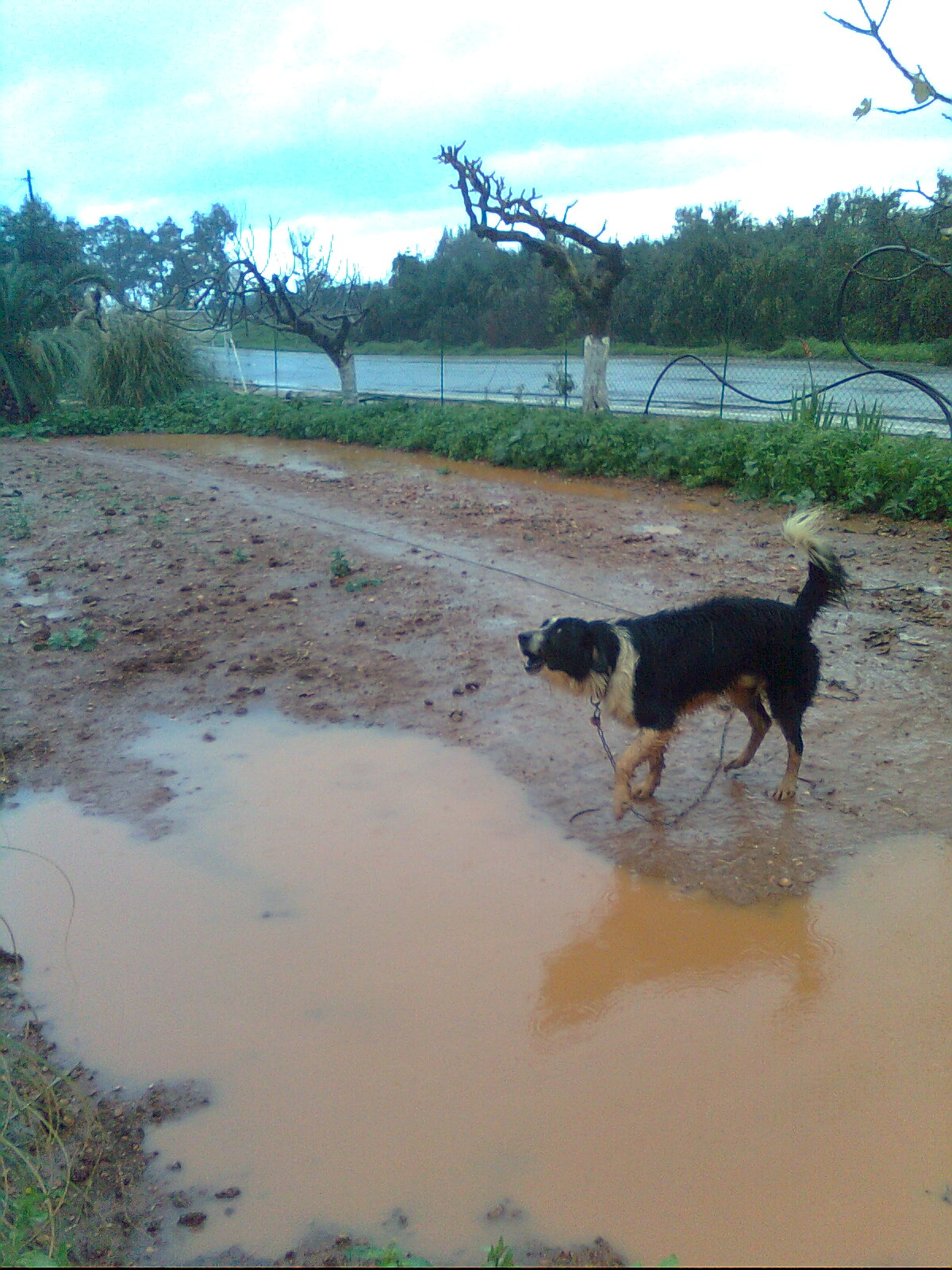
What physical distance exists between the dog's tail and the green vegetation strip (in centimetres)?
582

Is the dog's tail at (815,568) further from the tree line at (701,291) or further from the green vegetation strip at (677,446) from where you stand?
the tree line at (701,291)

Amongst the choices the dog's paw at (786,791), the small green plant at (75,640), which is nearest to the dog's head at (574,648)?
the dog's paw at (786,791)

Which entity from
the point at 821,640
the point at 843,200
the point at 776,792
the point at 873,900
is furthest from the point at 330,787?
the point at 843,200

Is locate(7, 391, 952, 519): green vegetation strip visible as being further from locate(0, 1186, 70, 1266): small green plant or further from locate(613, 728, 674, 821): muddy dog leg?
locate(0, 1186, 70, 1266): small green plant

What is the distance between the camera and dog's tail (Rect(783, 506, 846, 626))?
189 inches

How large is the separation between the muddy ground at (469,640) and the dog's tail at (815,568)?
105 cm

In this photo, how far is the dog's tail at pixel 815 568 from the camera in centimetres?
480

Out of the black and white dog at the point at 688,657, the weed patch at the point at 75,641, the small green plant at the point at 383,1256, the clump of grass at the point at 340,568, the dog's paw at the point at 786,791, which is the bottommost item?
the small green plant at the point at 383,1256

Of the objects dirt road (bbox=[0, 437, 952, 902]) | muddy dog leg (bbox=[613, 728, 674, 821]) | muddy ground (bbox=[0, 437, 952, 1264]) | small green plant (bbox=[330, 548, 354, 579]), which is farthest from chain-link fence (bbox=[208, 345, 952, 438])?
muddy dog leg (bbox=[613, 728, 674, 821])

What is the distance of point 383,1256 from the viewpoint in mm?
2557

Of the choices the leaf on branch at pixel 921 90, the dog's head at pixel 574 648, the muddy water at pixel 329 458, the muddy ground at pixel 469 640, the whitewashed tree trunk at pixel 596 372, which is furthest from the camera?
the whitewashed tree trunk at pixel 596 372

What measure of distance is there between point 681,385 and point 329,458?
985cm

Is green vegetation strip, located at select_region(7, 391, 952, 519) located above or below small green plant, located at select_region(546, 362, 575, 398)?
below

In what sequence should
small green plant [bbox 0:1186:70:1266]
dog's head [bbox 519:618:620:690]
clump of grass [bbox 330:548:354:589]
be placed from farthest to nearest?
1. clump of grass [bbox 330:548:354:589]
2. dog's head [bbox 519:618:620:690]
3. small green plant [bbox 0:1186:70:1266]
